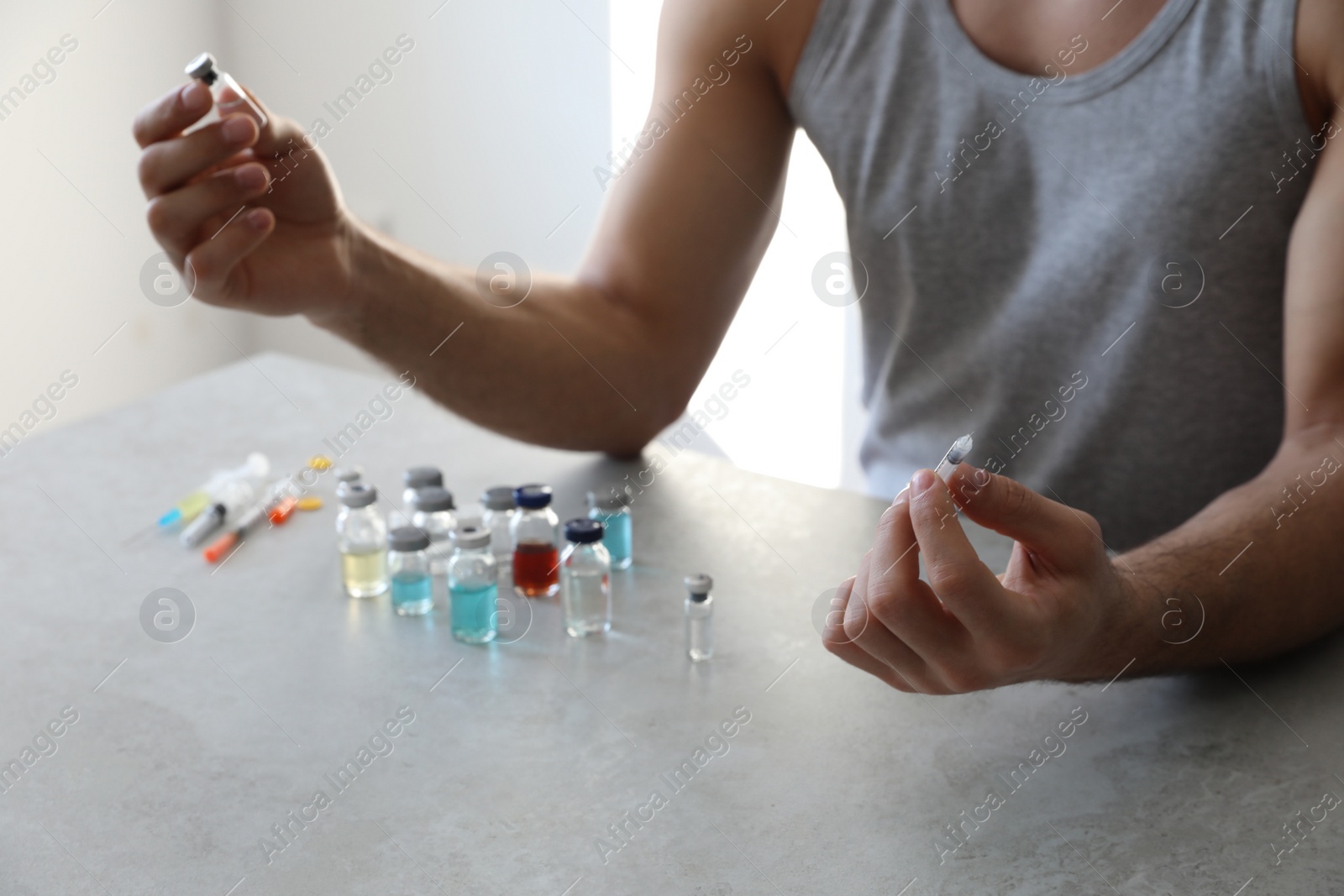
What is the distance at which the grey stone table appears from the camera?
0.71 metres

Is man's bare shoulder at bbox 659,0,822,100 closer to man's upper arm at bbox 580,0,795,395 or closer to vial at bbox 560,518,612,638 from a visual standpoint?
man's upper arm at bbox 580,0,795,395

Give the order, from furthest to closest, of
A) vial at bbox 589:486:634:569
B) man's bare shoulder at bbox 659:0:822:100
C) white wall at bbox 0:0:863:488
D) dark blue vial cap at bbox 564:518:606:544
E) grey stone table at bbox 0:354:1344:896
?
1. white wall at bbox 0:0:863:488
2. man's bare shoulder at bbox 659:0:822:100
3. vial at bbox 589:486:634:569
4. dark blue vial cap at bbox 564:518:606:544
5. grey stone table at bbox 0:354:1344:896

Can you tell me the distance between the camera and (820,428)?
102 inches

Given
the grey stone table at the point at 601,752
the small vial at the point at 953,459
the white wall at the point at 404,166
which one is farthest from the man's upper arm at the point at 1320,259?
the white wall at the point at 404,166

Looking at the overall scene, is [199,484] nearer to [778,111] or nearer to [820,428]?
[778,111]

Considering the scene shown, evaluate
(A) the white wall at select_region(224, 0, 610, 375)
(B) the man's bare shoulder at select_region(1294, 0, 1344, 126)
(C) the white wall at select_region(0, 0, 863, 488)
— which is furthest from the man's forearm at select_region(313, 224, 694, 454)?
(A) the white wall at select_region(224, 0, 610, 375)

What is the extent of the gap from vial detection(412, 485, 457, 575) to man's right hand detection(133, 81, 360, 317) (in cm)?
21

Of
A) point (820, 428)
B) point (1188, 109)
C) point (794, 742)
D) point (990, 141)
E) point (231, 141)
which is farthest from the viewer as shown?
point (820, 428)

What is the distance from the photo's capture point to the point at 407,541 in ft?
3.21

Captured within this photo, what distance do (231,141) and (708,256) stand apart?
0.55 m

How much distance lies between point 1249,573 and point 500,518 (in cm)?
64

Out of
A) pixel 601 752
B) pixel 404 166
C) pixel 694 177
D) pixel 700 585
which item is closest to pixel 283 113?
pixel 404 166

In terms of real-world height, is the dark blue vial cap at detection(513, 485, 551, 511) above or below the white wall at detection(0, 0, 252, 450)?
below

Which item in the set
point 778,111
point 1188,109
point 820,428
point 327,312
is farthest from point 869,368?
point 820,428
